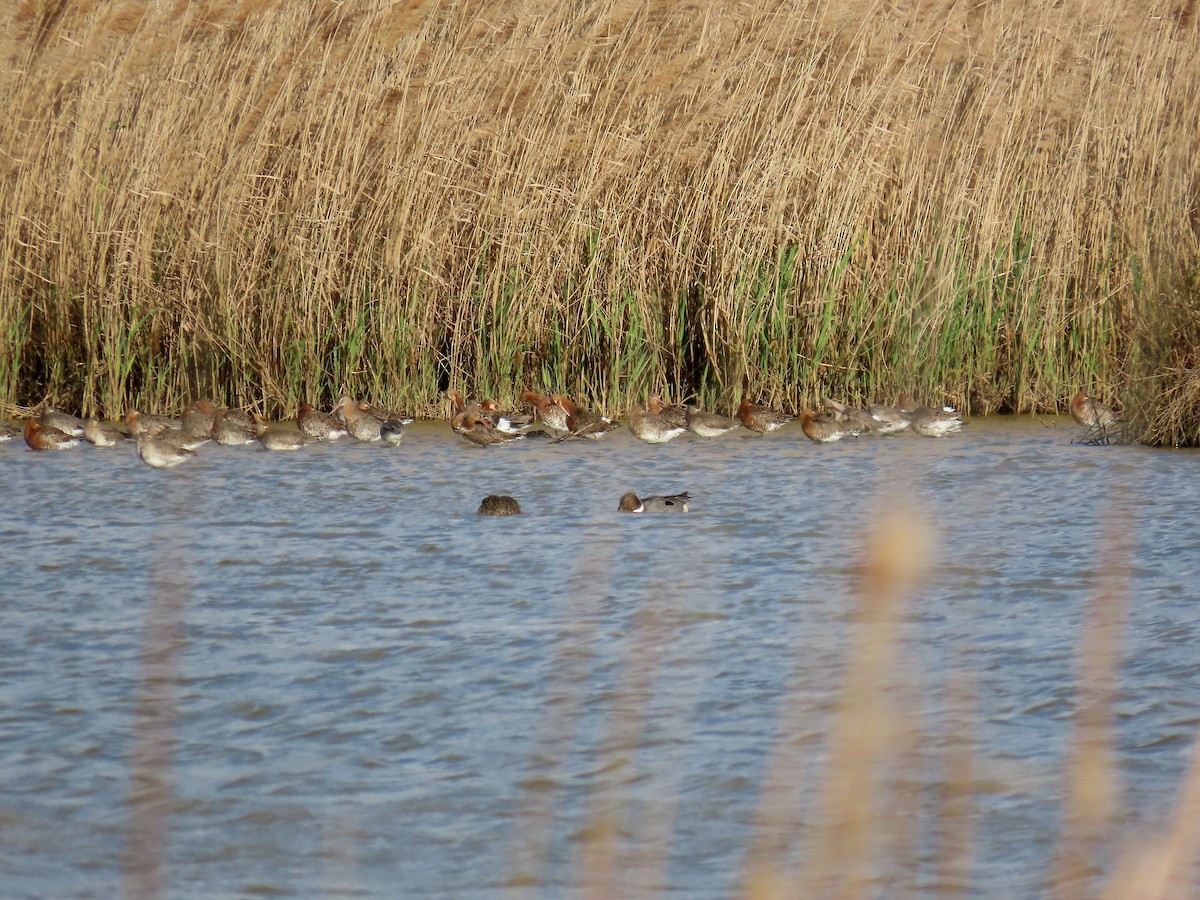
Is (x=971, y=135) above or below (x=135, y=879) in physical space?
above

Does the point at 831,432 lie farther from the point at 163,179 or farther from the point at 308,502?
the point at 163,179

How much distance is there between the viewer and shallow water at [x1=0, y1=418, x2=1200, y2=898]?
3969 millimetres

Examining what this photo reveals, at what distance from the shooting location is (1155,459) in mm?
10312

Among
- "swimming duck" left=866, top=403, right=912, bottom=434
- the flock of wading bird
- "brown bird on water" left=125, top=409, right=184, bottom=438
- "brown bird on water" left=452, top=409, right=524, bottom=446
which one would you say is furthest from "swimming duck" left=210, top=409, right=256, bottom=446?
"swimming duck" left=866, top=403, right=912, bottom=434

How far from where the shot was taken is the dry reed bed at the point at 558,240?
12.3 metres

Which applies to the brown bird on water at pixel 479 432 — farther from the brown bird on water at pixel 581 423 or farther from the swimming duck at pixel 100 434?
the swimming duck at pixel 100 434

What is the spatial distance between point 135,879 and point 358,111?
9.99 m

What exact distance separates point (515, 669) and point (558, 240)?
729 centimetres

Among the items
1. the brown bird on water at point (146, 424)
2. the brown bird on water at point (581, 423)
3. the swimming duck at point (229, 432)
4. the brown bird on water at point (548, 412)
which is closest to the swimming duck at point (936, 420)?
the brown bird on water at point (581, 423)

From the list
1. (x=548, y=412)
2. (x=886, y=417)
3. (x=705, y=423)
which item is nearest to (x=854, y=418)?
(x=886, y=417)

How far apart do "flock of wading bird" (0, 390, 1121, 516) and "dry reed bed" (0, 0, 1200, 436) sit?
426 millimetres

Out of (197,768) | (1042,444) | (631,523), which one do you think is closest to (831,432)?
(1042,444)

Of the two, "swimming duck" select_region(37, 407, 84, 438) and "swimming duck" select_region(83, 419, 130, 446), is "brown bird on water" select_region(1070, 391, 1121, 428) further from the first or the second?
"swimming duck" select_region(37, 407, 84, 438)

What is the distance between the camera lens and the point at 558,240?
1241 cm
